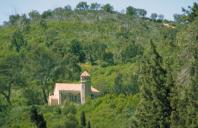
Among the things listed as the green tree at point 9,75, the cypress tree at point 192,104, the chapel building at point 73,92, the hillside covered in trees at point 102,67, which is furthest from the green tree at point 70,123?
the cypress tree at point 192,104

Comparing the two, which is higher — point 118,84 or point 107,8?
point 107,8

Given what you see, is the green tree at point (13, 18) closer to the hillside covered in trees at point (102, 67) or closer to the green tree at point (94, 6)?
the hillside covered in trees at point (102, 67)

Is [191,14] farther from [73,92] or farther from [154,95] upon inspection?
[73,92]

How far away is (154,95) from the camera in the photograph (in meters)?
30.9

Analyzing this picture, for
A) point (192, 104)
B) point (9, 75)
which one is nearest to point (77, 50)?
point (9, 75)

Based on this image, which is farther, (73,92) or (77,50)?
(77,50)

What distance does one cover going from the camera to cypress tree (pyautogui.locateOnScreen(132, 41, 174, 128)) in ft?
101

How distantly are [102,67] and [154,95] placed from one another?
69678 millimetres

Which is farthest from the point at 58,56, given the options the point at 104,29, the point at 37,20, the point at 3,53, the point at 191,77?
the point at 191,77

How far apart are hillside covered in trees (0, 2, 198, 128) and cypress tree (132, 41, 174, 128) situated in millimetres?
47

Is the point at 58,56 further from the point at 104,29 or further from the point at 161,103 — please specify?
the point at 161,103

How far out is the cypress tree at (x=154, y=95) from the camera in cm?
3077

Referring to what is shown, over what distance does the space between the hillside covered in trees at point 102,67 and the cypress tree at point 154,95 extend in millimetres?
47

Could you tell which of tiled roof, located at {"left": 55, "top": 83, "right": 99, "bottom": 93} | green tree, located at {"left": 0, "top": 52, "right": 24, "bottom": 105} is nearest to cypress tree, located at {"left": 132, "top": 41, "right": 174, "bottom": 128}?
green tree, located at {"left": 0, "top": 52, "right": 24, "bottom": 105}
